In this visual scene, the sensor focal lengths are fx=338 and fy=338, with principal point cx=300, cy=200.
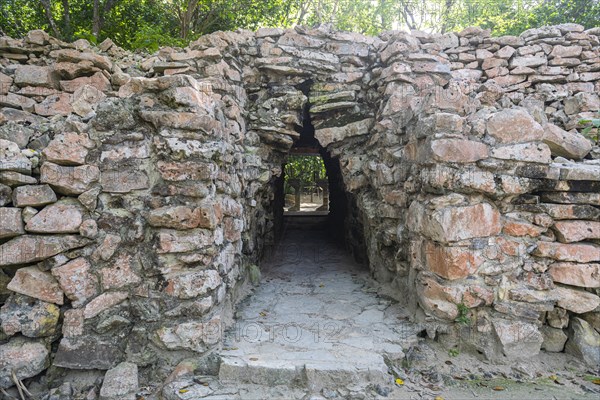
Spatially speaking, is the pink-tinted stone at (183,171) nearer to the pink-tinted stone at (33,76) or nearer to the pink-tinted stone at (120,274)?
the pink-tinted stone at (120,274)

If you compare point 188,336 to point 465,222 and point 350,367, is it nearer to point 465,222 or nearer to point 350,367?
point 350,367

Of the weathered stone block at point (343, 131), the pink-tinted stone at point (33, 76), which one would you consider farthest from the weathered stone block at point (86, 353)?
the pink-tinted stone at point (33, 76)

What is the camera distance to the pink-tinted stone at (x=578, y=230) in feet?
8.39

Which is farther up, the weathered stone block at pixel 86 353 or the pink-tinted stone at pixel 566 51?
the pink-tinted stone at pixel 566 51

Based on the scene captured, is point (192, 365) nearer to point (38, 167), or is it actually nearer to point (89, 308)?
point (89, 308)

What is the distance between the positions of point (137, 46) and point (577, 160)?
6.02 meters

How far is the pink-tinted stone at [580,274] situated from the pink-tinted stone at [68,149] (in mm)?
3565

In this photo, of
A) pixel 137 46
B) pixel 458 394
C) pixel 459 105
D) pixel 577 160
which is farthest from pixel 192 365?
pixel 137 46

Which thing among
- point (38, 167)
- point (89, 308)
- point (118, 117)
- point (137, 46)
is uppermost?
point (137, 46)

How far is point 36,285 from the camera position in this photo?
2180 millimetres

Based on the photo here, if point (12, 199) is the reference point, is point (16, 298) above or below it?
below

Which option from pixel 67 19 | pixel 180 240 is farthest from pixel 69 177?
pixel 67 19

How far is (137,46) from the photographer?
5465 millimetres

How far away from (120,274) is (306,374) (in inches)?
56.4
